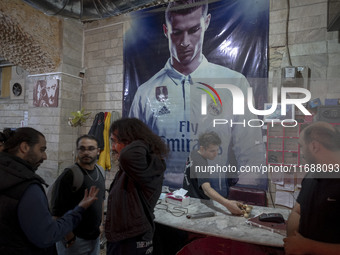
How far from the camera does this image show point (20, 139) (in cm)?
118

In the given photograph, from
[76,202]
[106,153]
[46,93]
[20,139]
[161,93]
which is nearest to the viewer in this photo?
[20,139]

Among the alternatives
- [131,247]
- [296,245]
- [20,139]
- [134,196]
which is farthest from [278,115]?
[20,139]

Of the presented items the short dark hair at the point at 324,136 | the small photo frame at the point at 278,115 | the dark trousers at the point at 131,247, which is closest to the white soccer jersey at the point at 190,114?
the small photo frame at the point at 278,115

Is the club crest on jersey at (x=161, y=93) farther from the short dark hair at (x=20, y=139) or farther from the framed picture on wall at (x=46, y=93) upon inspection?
the short dark hair at (x=20, y=139)

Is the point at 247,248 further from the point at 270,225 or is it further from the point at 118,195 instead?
the point at 118,195

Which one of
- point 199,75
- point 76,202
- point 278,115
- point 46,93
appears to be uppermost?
point 199,75

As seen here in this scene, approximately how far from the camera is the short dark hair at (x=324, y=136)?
1.32m

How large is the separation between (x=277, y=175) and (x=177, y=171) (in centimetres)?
136

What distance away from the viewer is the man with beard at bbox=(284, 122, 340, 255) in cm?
124

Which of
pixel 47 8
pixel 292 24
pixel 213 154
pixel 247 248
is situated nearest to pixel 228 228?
pixel 247 248

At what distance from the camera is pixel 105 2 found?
2490 mm

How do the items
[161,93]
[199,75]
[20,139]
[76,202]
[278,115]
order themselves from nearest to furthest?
[20,139], [76,202], [278,115], [199,75], [161,93]

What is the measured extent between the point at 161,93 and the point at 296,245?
254 cm

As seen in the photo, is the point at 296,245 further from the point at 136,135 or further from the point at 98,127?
the point at 98,127
